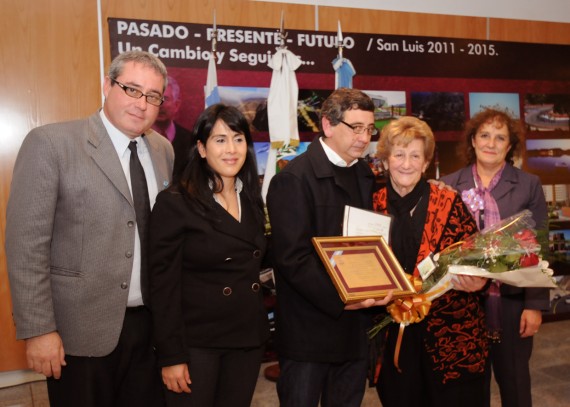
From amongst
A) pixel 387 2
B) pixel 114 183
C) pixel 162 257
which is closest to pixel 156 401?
Result: pixel 162 257

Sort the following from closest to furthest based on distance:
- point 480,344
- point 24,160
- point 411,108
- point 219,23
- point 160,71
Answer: point 24,160 → point 160,71 → point 480,344 → point 219,23 → point 411,108

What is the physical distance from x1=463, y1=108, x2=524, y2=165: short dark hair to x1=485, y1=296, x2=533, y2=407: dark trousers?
85cm

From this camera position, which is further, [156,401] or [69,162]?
[156,401]

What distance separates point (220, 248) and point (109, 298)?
18.5 inches

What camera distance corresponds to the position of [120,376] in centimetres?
200

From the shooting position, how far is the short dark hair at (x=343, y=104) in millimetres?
2168

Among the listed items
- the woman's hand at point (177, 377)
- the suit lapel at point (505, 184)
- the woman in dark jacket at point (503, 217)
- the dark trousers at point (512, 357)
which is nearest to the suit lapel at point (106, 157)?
the woman's hand at point (177, 377)

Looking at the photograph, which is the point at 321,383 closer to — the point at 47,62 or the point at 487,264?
the point at 487,264

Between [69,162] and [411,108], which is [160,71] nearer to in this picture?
[69,162]

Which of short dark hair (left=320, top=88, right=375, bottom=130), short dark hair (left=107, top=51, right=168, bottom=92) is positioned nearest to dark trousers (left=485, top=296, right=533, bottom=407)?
short dark hair (left=320, top=88, right=375, bottom=130)

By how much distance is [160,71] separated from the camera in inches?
80.7

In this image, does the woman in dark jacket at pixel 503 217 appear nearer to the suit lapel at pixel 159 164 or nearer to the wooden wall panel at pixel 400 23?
the suit lapel at pixel 159 164

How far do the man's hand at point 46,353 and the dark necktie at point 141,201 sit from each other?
1.17 ft

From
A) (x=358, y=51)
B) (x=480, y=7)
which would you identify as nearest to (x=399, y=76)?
(x=358, y=51)
